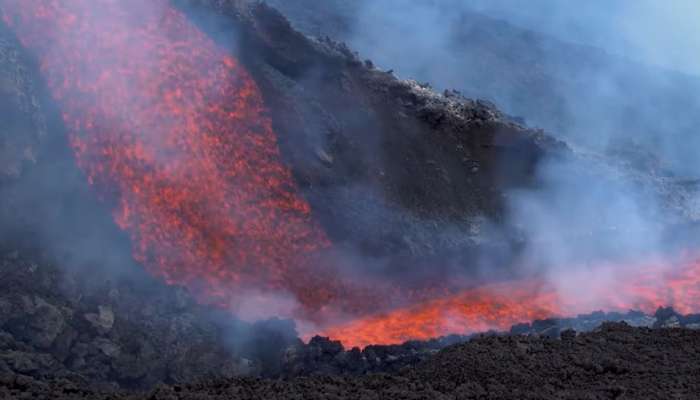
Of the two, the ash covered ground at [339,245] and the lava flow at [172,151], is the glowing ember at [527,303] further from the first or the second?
the lava flow at [172,151]

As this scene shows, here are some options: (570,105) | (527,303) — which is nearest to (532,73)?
(570,105)

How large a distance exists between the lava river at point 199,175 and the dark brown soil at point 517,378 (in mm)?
3393

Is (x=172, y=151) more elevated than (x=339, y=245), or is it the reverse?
(x=172, y=151)

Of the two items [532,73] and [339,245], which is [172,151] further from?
[532,73]

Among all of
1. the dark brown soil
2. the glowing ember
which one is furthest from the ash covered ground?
the glowing ember

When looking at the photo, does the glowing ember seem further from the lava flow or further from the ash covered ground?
the lava flow

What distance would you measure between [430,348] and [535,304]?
12.4 feet

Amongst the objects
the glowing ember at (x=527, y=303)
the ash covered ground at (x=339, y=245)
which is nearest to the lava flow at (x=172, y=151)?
the ash covered ground at (x=339, y=245)

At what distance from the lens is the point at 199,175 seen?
12.9m

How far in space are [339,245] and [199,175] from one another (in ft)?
9.71

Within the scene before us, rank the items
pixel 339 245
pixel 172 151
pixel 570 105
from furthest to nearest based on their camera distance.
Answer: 1. pixel 570 105
2. pixel 339 245
3. pixel 172 151

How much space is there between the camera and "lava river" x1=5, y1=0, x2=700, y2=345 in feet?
40.5

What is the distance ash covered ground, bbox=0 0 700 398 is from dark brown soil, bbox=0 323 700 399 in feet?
0.10

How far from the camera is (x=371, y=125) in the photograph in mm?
15094
